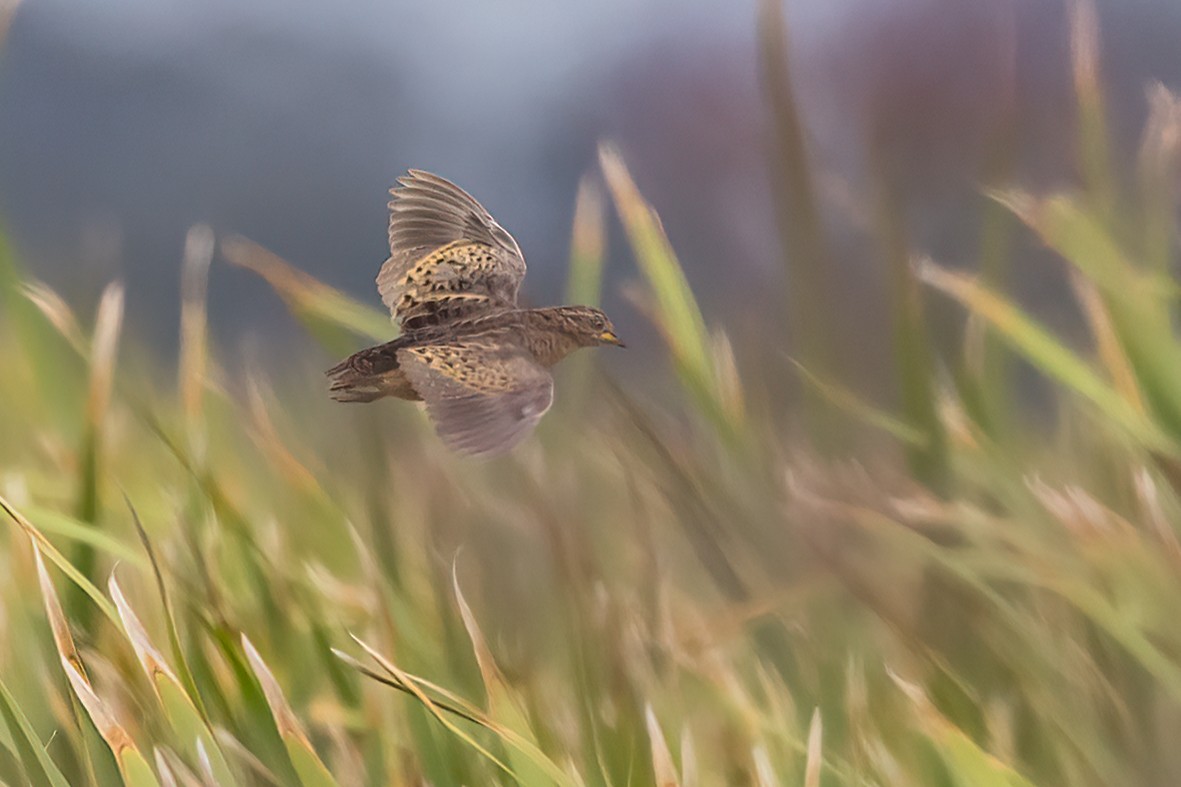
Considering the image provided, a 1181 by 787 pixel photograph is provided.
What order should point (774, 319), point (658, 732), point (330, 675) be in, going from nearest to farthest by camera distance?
point (658, 732), point (330, 675), point (774, 319)

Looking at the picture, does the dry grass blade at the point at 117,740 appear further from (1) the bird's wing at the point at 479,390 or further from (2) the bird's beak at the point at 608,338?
(2) the bird's beak at the point at 608,338

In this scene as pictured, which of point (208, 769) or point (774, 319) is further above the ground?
point (774, 319)

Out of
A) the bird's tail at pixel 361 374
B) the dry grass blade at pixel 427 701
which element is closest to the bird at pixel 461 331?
the bird's tail at pixel 361 374

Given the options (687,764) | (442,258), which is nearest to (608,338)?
(442,258)

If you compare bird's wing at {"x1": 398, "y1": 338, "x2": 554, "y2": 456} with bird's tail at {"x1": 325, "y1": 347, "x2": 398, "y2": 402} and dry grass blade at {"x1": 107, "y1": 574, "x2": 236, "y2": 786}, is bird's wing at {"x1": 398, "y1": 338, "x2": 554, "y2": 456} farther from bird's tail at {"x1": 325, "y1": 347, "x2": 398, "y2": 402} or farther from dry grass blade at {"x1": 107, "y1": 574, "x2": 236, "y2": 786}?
dry grass blade at {"x1": 107, "y1": 574, "x2": 236, "y2": 786}

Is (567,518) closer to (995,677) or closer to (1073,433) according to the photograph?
(995,677)

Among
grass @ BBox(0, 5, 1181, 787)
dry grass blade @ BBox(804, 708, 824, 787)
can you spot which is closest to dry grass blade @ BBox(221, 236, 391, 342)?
grass @ BBox(0, 5, 1181, 787)

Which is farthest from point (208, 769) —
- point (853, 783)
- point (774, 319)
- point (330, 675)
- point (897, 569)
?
point (774, 319)
